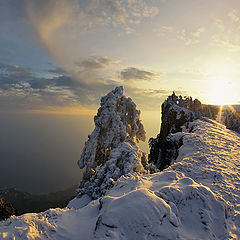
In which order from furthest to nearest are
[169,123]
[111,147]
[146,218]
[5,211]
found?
[169,123], [111,147], [5,211], [146,218]

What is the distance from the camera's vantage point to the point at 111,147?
97.9ft

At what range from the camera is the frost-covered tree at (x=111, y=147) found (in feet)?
57.5

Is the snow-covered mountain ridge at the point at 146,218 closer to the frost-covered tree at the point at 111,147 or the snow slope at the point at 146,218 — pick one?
the snow slope at the point at 146,218

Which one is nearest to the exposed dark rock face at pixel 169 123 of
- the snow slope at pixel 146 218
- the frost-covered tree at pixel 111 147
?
the frost-covered tree at pixel 111 147

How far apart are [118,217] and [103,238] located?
2.79ft

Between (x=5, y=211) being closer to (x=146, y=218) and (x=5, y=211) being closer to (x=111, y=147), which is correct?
(x=146, y=218)

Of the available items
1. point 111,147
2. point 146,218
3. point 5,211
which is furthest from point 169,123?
point 5,211

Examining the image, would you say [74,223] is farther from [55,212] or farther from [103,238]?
[103,238]

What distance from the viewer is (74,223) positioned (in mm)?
7105

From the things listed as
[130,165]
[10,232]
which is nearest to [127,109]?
[130,165]

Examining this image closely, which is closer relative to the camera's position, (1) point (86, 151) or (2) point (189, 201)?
(2) point (189, 201)

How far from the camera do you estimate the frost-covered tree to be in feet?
57.5

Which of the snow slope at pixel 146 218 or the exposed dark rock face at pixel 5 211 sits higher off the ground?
the snow slope at pixel 146 218

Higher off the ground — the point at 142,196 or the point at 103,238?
the point at 142,196
